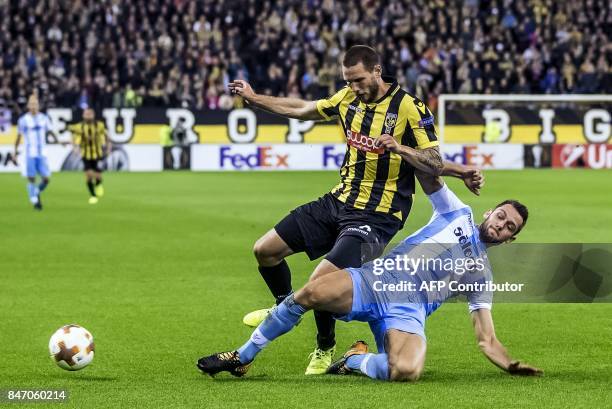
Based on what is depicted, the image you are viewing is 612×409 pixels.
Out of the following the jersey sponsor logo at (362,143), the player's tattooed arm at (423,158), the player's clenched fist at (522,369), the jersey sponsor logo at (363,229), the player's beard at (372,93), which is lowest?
the player's clenched fist at (522,369)

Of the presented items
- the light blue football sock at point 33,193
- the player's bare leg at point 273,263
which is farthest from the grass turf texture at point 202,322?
the player's bare leg at point 273,263

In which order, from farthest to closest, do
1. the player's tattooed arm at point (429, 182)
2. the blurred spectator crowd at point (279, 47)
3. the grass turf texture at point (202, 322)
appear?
the blurred spectator crowd at point (279, 47) → the player's tattooed arm at point (429, 182) → the grass turf texture at point (202, 322)

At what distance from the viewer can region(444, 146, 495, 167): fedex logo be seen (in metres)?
32.1

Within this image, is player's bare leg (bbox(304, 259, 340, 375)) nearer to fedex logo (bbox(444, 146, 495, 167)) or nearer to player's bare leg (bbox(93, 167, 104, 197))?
player's bare leg (bbox(93, 167, 104, 197))

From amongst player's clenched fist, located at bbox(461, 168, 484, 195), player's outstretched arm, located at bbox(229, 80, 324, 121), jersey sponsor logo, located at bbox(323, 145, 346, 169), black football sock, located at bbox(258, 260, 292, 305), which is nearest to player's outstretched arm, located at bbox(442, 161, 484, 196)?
player's clenched fist, located at bbox(461, 168, 484, 195)

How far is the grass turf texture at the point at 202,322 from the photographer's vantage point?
6.96 metres

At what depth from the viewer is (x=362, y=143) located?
323 inches

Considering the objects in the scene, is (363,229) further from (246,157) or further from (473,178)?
(246,157)

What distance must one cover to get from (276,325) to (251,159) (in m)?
25.5

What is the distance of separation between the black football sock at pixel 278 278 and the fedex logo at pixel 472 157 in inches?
923

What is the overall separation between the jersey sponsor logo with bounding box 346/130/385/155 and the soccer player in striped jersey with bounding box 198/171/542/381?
1.57 ft

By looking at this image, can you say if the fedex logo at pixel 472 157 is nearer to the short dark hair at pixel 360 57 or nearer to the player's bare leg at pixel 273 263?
the player's bare leg at pixel 273 263

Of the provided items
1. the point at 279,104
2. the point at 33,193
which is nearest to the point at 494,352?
the point at 279,104

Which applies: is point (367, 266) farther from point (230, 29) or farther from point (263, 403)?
point (230, 29)
